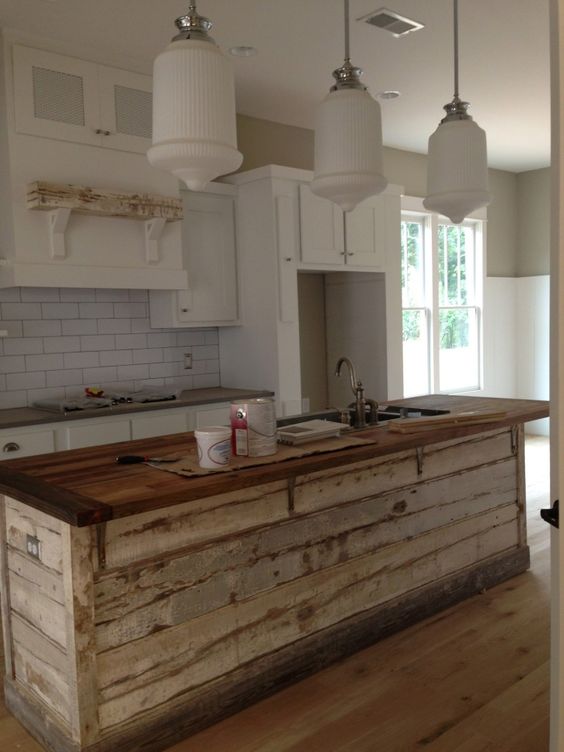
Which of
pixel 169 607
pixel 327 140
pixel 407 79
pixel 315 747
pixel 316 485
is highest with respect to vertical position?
pixel 407 79

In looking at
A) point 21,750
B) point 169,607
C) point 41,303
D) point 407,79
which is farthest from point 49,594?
point 407,79

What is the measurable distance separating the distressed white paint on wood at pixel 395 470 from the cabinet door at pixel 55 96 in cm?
255

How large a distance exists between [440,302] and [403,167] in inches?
57.0

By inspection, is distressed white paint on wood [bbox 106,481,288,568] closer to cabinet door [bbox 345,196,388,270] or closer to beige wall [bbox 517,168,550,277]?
cabinet door [bbox 345,196,388,270]

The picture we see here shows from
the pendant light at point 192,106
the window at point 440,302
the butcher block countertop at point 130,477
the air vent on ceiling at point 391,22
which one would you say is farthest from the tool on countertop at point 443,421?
the window at point 440,302

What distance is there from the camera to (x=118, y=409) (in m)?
4.09

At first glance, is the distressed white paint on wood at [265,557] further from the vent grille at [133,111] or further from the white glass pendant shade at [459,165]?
the vent grille at [133,111]

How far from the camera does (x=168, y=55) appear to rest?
83.0 inches

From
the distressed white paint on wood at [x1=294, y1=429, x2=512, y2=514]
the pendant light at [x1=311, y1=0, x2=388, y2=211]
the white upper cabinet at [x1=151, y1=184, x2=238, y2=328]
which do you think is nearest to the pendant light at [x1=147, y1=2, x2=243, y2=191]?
the pendant light at [x1=311, y1=0, x2=388, y2=211]

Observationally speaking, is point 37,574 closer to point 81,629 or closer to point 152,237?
point 81,629

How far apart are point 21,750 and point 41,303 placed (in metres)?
2.80

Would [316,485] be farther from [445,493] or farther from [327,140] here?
[327,140]

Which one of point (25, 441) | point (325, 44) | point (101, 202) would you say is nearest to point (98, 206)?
point (101, 202)

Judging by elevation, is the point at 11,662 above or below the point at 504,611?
above
